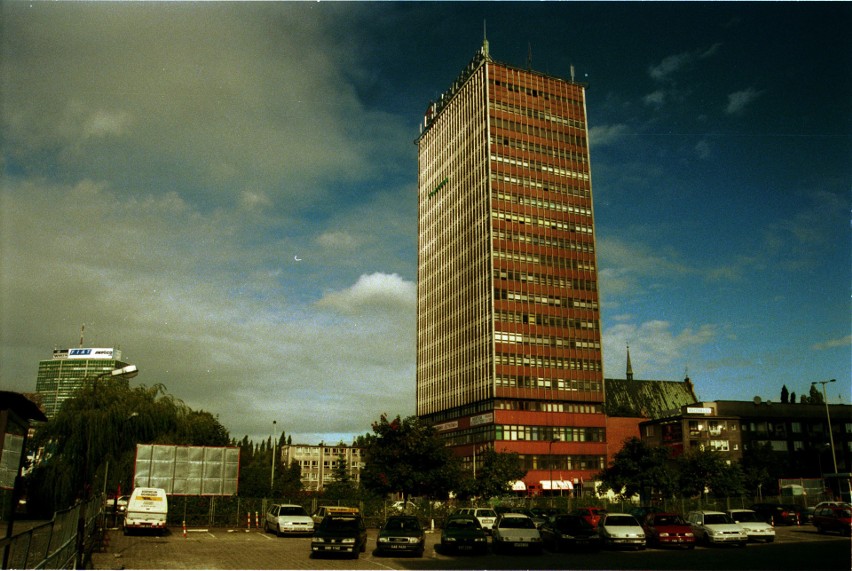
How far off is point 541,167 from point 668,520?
89363 millimetres

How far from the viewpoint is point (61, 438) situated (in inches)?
1817

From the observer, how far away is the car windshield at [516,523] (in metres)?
28.9

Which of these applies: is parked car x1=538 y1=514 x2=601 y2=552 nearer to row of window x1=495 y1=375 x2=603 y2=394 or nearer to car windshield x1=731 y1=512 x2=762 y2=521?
car windshield x1=731 y1=512 x2=762 y2=521

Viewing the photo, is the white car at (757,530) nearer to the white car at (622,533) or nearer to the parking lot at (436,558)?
the parking lot at (436,558)

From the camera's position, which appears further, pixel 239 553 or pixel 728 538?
pixel 728 538

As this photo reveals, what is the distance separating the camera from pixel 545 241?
113 metres

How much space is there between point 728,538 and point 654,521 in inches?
134

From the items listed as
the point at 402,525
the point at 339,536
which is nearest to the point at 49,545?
the point at 339,536

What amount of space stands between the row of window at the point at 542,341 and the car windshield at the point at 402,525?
7859 centimetres

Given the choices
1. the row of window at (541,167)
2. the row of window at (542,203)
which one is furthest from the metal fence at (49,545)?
the row of window at (541,167)

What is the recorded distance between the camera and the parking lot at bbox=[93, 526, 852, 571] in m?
22.8

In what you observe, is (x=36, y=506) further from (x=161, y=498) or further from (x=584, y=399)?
(x=584, y=399)

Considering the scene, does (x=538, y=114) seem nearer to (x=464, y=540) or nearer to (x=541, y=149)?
(x=541, y=149)

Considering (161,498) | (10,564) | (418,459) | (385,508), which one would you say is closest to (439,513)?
(385,508)
